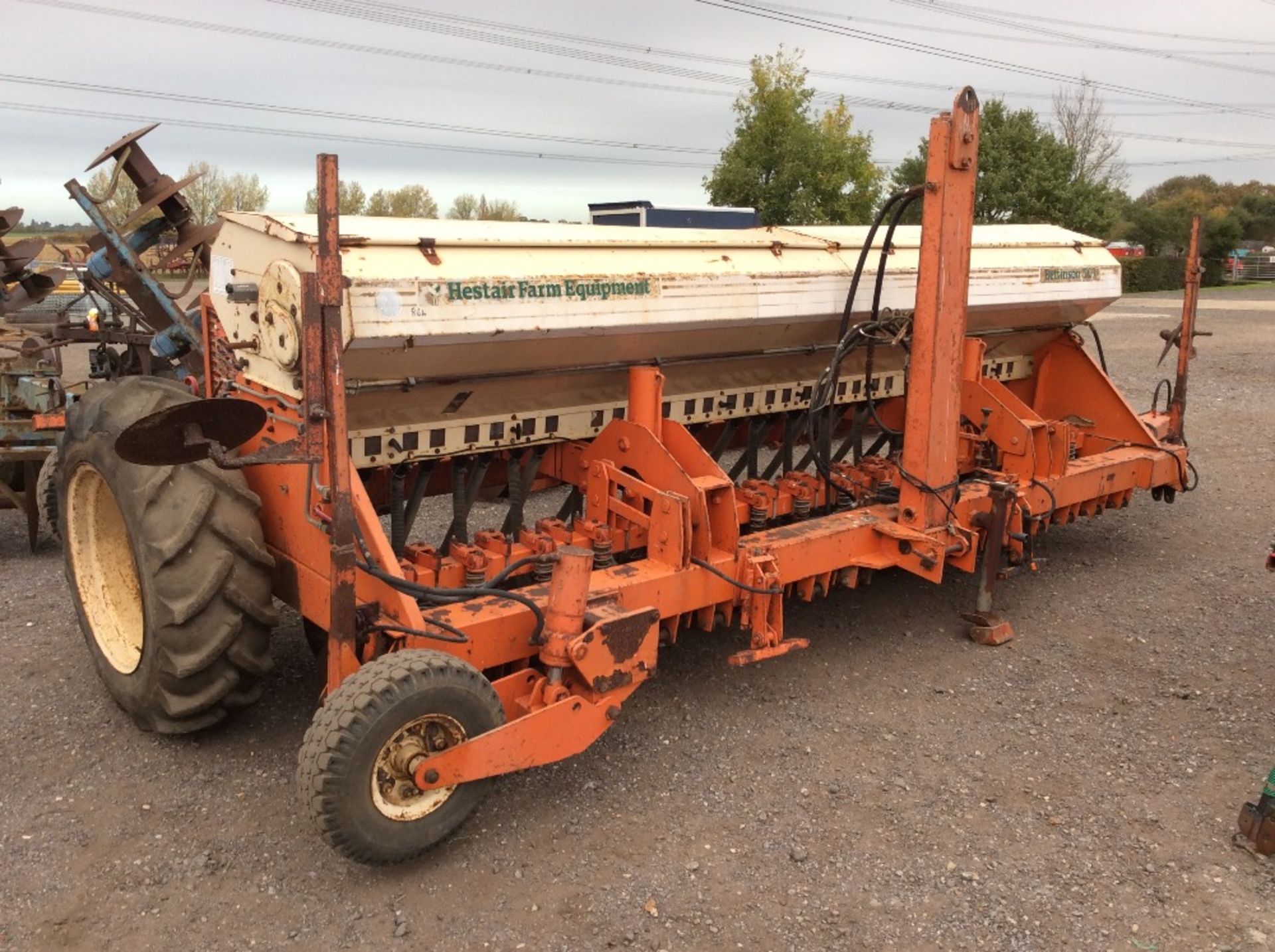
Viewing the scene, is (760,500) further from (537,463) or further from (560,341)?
(560,341)

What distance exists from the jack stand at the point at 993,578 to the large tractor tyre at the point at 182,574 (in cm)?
325

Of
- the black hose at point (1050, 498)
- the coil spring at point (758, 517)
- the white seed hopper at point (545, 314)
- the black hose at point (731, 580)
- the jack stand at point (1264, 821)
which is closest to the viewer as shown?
the jack stand at point (1264, 821)

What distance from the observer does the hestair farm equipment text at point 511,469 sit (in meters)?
3.07

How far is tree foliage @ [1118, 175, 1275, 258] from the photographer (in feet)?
136

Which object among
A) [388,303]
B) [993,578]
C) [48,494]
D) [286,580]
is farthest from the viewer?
[48,494]

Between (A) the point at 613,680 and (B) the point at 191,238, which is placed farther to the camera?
(B) the point at 191,238

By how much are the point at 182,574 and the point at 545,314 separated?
1.52 meters

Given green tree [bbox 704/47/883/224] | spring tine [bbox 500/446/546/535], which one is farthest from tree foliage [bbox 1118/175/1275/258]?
spring tine [bbox 500/446/546/535]

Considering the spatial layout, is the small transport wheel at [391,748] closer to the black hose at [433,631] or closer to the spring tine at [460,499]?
the black hose at [433,631]

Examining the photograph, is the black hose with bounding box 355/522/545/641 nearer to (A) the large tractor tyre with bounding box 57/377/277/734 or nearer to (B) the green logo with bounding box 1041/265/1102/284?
(A) the large tractor tyre with bounding box 57/377/277/734

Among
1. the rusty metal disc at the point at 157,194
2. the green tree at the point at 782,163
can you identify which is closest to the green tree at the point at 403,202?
the green tree at the point at 782,163

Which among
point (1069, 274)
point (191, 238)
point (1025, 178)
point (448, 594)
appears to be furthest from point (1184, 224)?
point (448, 594)

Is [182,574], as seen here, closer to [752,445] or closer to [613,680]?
[613,680]

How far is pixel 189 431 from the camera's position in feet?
9.62
